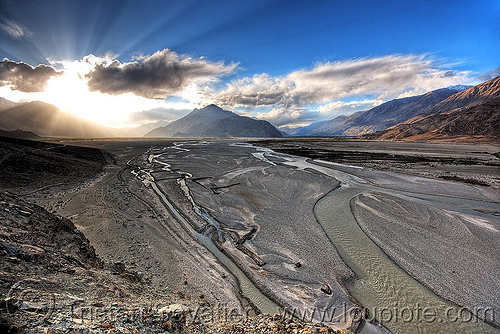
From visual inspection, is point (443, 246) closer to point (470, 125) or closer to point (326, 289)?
point (326, 289)

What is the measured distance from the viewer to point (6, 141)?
2155 cm

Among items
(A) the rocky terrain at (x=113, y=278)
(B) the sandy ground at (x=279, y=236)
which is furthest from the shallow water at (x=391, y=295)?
(A) the rocky terrain at (x=113, y=278)

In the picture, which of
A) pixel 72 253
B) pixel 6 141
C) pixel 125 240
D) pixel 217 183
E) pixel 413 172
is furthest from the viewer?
pixel 413 172

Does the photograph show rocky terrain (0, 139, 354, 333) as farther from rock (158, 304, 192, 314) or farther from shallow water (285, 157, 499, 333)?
shallow water (285, 157, 499, 333)

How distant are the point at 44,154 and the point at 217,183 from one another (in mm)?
19327

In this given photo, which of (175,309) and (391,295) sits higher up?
(175,309)

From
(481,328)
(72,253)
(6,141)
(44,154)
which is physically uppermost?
(6,141)

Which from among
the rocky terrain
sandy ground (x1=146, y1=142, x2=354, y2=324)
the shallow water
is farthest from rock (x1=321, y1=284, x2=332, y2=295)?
the rocky terrain

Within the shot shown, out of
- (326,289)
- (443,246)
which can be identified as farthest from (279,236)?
(443,246)

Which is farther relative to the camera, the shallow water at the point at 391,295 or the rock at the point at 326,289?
the rock at the point at 326,289

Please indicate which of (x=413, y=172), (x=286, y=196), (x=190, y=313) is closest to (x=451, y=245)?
(x=286, y=196)

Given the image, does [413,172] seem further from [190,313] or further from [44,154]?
[44,154]

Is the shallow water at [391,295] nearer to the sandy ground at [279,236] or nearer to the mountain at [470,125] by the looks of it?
the sandy ground at [279,236]

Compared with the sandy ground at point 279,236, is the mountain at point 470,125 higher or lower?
higher
